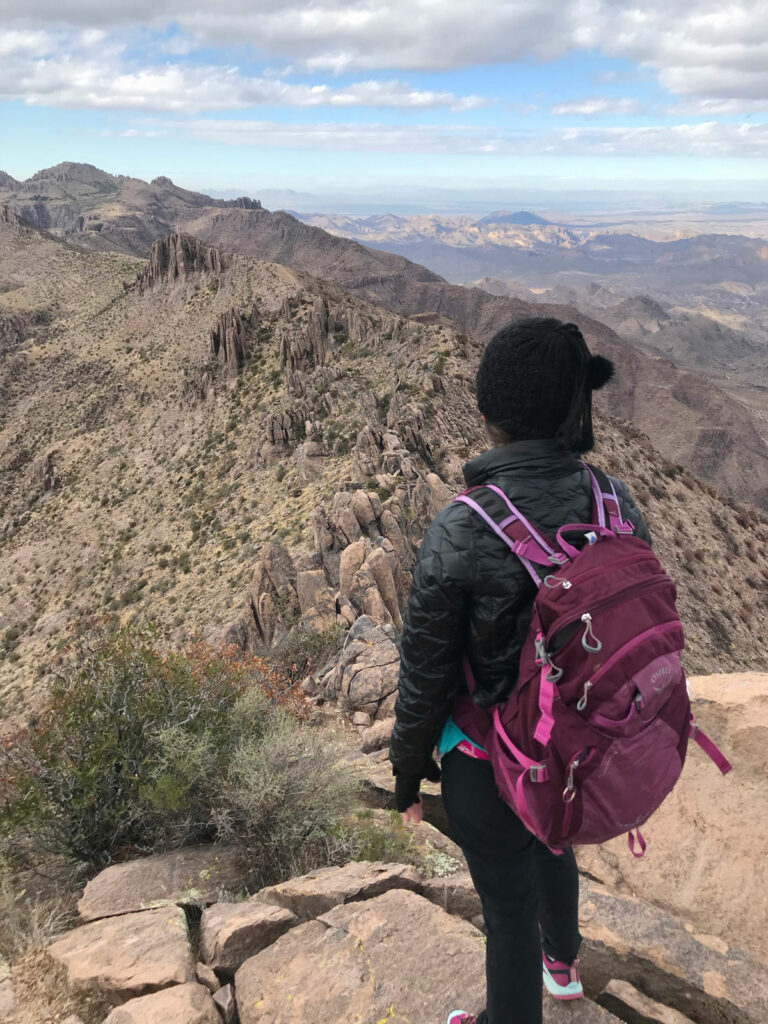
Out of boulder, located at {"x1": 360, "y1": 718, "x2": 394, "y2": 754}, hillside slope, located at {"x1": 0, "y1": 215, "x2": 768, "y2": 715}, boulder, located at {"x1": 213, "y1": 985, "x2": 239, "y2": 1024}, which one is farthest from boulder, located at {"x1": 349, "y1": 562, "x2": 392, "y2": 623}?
boulder, located at {"x1": 213, "y1": 985, "x2": 239, "y2": 1024}

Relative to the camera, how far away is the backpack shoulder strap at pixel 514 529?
7.67ft

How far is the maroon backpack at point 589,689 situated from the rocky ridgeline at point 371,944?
5.55ft

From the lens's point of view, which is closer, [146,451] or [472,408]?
[472,408]

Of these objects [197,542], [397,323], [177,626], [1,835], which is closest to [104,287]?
[397,323]

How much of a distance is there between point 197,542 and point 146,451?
13.3 metres

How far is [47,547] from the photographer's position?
3316cm

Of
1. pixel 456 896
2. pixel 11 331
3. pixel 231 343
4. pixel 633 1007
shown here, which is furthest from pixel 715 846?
pixel 11 331

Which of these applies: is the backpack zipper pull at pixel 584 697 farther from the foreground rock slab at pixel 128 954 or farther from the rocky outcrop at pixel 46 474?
the rocky outcrop at pixel 46 474

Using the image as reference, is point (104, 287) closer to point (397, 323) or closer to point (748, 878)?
point (397, 323)

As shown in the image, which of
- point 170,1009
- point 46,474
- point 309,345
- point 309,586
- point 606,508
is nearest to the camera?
point 606,508

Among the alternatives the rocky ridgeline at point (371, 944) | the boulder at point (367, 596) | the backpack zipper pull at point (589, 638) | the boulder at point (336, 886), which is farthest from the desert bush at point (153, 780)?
the boulder at point (367, 596)

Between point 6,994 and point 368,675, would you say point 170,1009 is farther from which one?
point 368,675

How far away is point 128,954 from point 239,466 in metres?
26.2

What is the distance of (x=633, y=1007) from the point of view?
331cm
